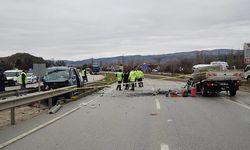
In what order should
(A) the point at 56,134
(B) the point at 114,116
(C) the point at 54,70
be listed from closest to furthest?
(A) the point at 56,134 < (B) the point at 114,116 < (C) the point at 54,70

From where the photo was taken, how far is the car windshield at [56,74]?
21.6 metres

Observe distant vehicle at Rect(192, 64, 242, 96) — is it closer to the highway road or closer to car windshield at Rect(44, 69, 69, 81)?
car windshield at Rect(44, 69, 69, 81)

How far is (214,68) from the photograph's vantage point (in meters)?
24.3

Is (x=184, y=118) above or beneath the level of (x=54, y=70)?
beneath

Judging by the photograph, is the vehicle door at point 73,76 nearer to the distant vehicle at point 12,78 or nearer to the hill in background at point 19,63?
the distant vehicle at point 12,78

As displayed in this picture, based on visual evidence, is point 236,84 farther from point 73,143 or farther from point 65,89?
point 73,143

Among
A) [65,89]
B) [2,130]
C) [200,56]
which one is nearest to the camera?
[2,130]

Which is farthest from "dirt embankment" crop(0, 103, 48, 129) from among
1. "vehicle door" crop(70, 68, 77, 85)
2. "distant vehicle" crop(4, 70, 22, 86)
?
"distant vehicle" crop(4, 70, 22, 86)

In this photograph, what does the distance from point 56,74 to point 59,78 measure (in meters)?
0.58

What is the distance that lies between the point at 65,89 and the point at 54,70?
283 centimetres

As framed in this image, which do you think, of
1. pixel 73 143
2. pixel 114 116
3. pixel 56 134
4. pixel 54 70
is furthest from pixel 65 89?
pixel 73 143

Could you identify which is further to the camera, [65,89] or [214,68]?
[214,68]

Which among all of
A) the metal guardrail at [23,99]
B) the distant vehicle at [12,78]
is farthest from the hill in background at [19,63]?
the metal guardrail at [23,99]

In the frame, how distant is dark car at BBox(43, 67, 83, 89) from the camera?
69.2 feet
